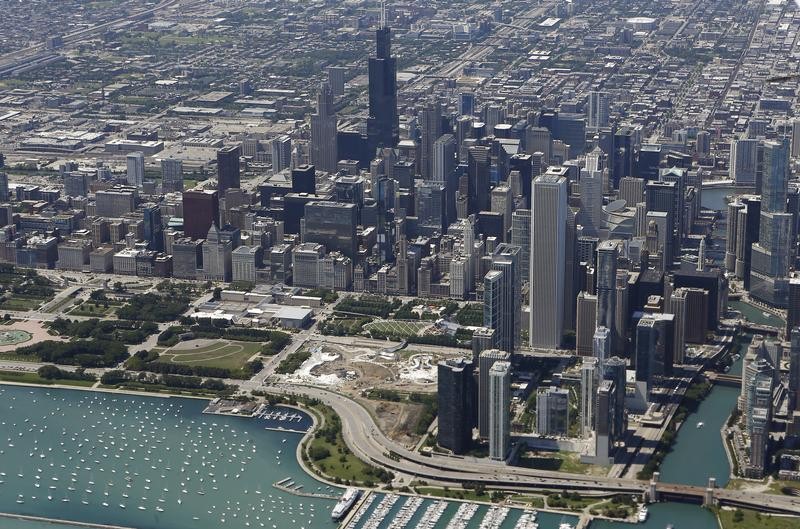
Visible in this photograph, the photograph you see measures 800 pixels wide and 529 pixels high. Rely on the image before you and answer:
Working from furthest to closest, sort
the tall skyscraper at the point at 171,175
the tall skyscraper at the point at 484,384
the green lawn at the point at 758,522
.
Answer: the tall skyscraper at the point at 171,175
the tall skyscraper at the point at 484,384
the green lawn at the point at 758,522

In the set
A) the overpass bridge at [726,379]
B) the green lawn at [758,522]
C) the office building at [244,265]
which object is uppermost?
the office building at [244,265]

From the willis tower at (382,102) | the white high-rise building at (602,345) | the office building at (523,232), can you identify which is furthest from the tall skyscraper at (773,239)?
the willis tower at (382,102)

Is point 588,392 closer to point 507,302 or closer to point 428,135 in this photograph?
point 507,302

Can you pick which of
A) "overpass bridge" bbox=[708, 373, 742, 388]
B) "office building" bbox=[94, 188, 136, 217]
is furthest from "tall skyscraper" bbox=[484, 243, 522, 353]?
"office building" bbox=[94, 188, 136, 217]

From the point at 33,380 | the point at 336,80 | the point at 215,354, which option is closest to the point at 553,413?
the point at 215,354

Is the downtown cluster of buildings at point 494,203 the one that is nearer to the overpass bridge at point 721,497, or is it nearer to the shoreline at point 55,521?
the overpass bridge at point 721,497

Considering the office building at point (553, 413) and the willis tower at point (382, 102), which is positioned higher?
the willis tower at point (382, 102)
